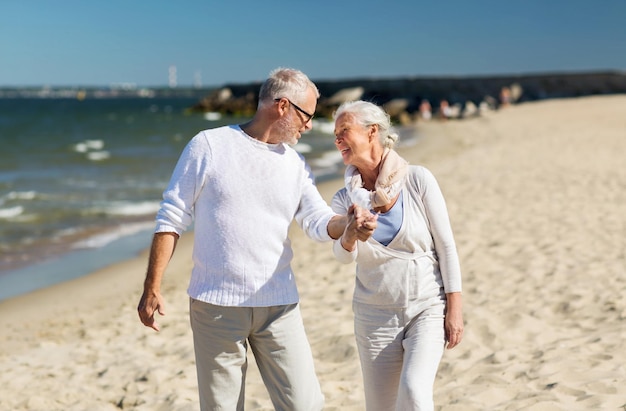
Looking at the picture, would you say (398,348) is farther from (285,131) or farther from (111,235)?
(111,235)

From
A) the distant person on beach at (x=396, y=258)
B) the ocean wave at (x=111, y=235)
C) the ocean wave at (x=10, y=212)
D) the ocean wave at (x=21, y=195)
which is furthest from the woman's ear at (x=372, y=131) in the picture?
the ocean wave at (x=21, y=195)

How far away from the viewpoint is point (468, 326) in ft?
17.8

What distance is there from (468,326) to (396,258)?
272 centimetres

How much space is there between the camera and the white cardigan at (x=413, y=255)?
2904 mm

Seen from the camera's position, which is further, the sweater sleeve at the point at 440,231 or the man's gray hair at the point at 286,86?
the sweater sleeve at the point at 440,231

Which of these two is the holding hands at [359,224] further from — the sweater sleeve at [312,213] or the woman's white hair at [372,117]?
the woman's white hair at [372,117]

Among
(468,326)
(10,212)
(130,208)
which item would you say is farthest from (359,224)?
(10,212)

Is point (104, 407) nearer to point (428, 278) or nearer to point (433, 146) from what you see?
point (428, 278)

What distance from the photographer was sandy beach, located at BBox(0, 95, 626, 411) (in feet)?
14.2

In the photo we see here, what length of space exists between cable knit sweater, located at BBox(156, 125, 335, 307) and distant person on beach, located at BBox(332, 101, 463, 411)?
268 millimetres

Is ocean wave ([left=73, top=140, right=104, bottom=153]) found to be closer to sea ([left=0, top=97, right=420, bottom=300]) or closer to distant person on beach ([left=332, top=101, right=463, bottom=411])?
sea ([left=0, top=97, right=420, bottom=300])

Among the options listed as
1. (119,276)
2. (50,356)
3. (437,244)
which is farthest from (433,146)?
(437,244)

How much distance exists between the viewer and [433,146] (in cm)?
2700

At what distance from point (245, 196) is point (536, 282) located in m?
4.52
